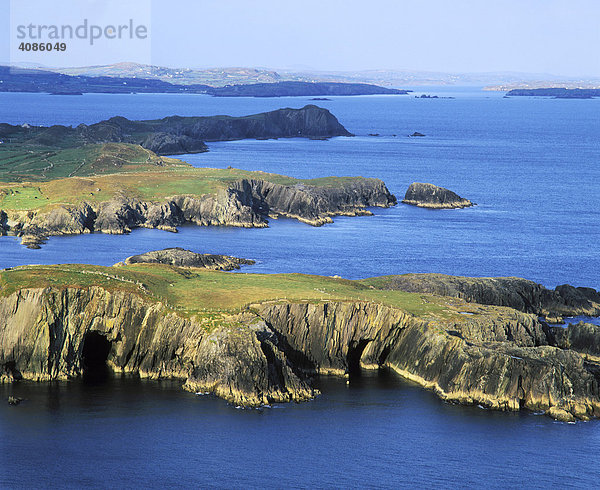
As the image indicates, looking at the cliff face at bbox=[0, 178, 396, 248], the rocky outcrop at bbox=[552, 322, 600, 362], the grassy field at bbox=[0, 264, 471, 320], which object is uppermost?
the grassy field at bbox=[0, 264, 471, 320]

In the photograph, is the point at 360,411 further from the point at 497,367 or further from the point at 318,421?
the point at 497,367

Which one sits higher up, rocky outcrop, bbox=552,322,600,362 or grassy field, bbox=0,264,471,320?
grassy field, bbox=0,264,471,320

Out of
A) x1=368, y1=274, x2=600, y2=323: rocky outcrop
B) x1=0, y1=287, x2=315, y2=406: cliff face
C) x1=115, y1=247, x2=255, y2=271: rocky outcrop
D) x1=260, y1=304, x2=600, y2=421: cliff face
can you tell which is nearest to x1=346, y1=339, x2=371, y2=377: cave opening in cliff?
x1=260, y1=304, x2=600, y2=421: cliff face

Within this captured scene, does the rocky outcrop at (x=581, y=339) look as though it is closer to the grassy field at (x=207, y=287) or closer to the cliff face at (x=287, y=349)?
the cliff face at (x=287, y=349)

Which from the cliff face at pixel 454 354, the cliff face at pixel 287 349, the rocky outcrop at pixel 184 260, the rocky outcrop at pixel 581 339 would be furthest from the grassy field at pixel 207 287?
the rocky outcrop at pixel 184 260

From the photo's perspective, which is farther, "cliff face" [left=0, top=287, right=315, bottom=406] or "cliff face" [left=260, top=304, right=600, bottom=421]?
"cliff face" [left=0, top=287, right=315, bottom=406]

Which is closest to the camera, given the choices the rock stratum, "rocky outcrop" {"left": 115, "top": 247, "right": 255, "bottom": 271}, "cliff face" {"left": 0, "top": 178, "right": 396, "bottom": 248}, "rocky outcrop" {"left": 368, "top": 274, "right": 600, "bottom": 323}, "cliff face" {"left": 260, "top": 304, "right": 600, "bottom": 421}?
"cliff face" {"left": 260, "top": 304, "right": 600, "bottom": 421}

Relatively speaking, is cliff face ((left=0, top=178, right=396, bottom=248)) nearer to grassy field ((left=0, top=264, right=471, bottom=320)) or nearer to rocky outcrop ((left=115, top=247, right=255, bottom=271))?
rocky outcrop ((left=115, top=247, right=255, bottom=271))
